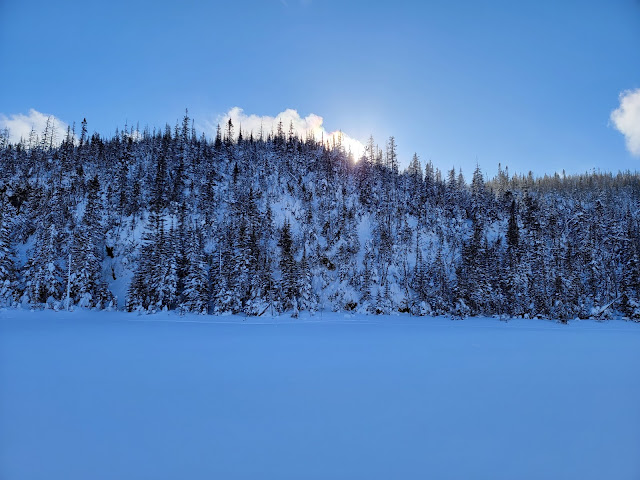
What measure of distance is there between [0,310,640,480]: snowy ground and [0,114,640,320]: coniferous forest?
1331 inches

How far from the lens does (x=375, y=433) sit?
6836 mm

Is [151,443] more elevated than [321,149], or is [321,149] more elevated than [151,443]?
[321,149]

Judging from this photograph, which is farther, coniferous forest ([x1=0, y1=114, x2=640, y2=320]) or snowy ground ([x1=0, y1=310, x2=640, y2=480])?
coniferous forest ([x1=0, y1=114, x2=640, y2=320])

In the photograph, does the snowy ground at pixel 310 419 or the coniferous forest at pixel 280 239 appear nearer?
the snowy ground at pixel 310 419

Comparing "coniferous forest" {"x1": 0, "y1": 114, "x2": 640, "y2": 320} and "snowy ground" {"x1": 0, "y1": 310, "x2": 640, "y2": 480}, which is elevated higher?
"coniferous forest" {"x1": 0, "y1": 114, "x2": 640, "y2": 320}

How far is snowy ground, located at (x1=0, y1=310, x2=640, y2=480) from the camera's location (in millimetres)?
5625

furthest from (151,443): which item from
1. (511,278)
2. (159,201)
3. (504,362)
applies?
(159,201)

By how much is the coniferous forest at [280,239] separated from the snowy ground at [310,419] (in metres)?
33.8

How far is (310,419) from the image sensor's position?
7.44m

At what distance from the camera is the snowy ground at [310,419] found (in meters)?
5.62

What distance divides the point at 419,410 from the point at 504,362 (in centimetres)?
988

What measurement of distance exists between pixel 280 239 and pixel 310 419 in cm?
5583

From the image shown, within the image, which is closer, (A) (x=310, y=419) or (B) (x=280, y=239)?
(A) (x=310, y=419)

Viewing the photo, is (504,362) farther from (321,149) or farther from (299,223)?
(321,149)
